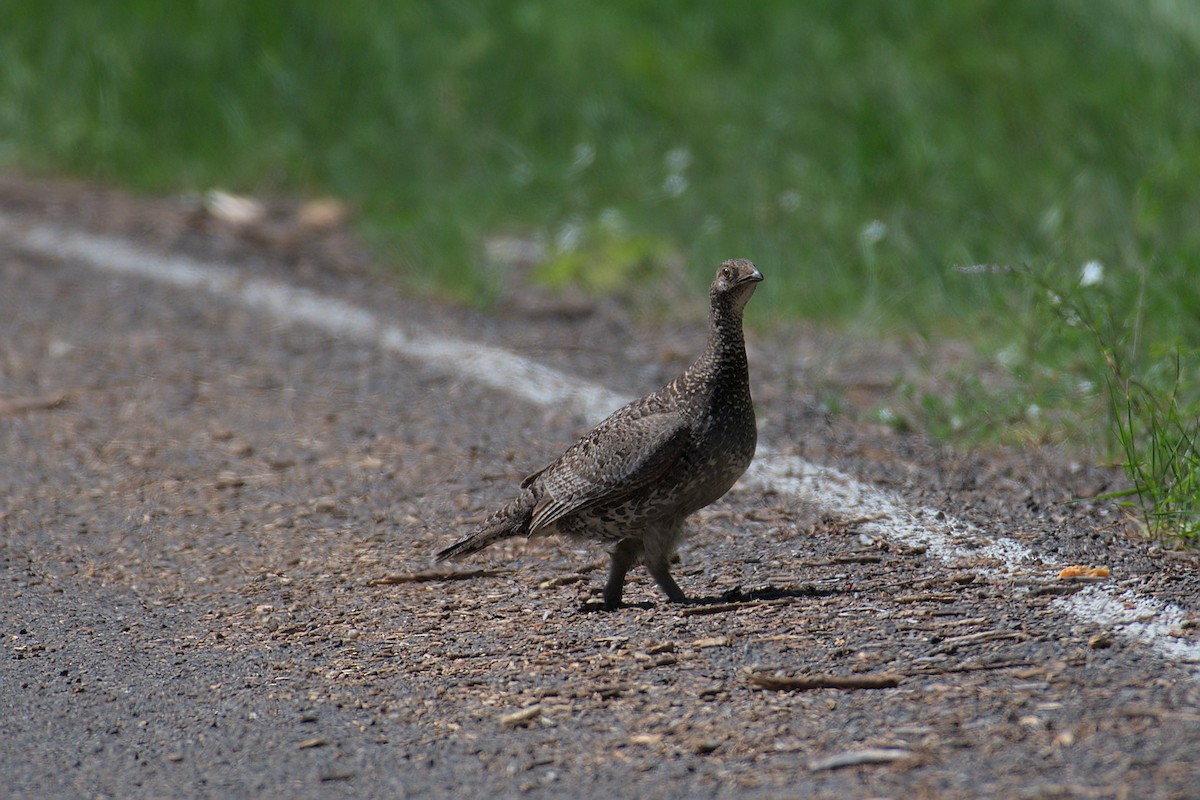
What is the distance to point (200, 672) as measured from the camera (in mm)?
3889

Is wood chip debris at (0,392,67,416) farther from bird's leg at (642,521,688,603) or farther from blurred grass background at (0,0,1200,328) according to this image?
bird's leg at (642,521,688,603)

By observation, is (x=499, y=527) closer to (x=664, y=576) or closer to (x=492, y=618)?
(x=492, y=618)

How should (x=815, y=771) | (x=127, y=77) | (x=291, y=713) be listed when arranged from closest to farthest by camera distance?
(x=815, y=771) → (x=291, y=713) → (x=127, y=77)

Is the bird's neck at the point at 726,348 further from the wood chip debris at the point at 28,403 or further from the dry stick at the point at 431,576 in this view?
the wood chip debris at the point at 28,403

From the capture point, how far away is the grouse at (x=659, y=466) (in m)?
4.16

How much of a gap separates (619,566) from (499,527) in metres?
0.39

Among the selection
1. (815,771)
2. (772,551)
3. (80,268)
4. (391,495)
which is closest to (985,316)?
(772,551)

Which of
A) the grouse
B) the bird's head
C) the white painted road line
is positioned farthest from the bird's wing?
the white painted road line

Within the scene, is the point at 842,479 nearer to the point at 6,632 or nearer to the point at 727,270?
the point at 727,270

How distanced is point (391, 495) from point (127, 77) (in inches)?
268

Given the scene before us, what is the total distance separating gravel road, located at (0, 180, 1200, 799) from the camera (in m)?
3.16

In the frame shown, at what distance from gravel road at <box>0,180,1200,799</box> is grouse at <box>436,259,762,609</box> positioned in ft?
0.64

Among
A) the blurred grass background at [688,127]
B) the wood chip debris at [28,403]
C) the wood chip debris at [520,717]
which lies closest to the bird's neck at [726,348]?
the wood chip debris at [520,717]

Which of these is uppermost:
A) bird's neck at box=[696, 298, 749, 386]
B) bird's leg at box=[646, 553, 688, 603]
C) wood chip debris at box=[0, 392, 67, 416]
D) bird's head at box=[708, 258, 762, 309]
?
bird's head at box=[708, 258, 762, 309]
